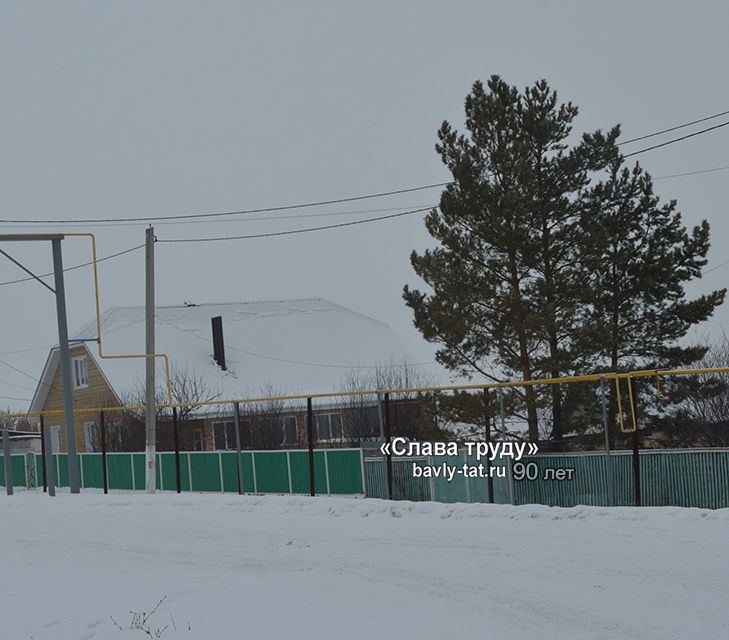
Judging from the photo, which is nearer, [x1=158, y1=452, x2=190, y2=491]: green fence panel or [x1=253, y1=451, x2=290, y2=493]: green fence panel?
[x1=253, y1=451, x2=290, y2=493]: green fence panel

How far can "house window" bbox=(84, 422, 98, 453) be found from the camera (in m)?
45.1

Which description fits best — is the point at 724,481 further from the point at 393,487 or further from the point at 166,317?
the point at 166,317

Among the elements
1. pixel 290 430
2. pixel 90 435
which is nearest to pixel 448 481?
pixel 290 430

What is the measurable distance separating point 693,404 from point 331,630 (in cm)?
2073

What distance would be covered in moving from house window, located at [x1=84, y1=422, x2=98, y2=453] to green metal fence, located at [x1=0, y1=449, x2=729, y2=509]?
1654 centimetres

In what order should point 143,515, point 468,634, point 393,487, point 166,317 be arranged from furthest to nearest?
1. point 166,317
2. point 393,487
3. point 143,515
4. point 468,634

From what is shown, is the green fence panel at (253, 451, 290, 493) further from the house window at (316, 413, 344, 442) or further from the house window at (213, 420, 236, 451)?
the house window at (213, 420, 236, 451)

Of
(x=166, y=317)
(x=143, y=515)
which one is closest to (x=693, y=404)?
(x=143, y=515)

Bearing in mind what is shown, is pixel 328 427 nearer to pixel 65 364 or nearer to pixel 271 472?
pixel 65 364

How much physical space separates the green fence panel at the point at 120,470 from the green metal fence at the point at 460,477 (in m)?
0.03

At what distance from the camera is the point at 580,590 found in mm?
9906

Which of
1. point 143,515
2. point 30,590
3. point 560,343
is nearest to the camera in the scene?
point 30,590

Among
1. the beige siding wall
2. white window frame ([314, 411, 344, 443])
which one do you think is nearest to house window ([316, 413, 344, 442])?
white window frame ([314, 411, 344, 443])

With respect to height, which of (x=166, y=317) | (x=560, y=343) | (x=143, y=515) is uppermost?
(x=166, y=317)
